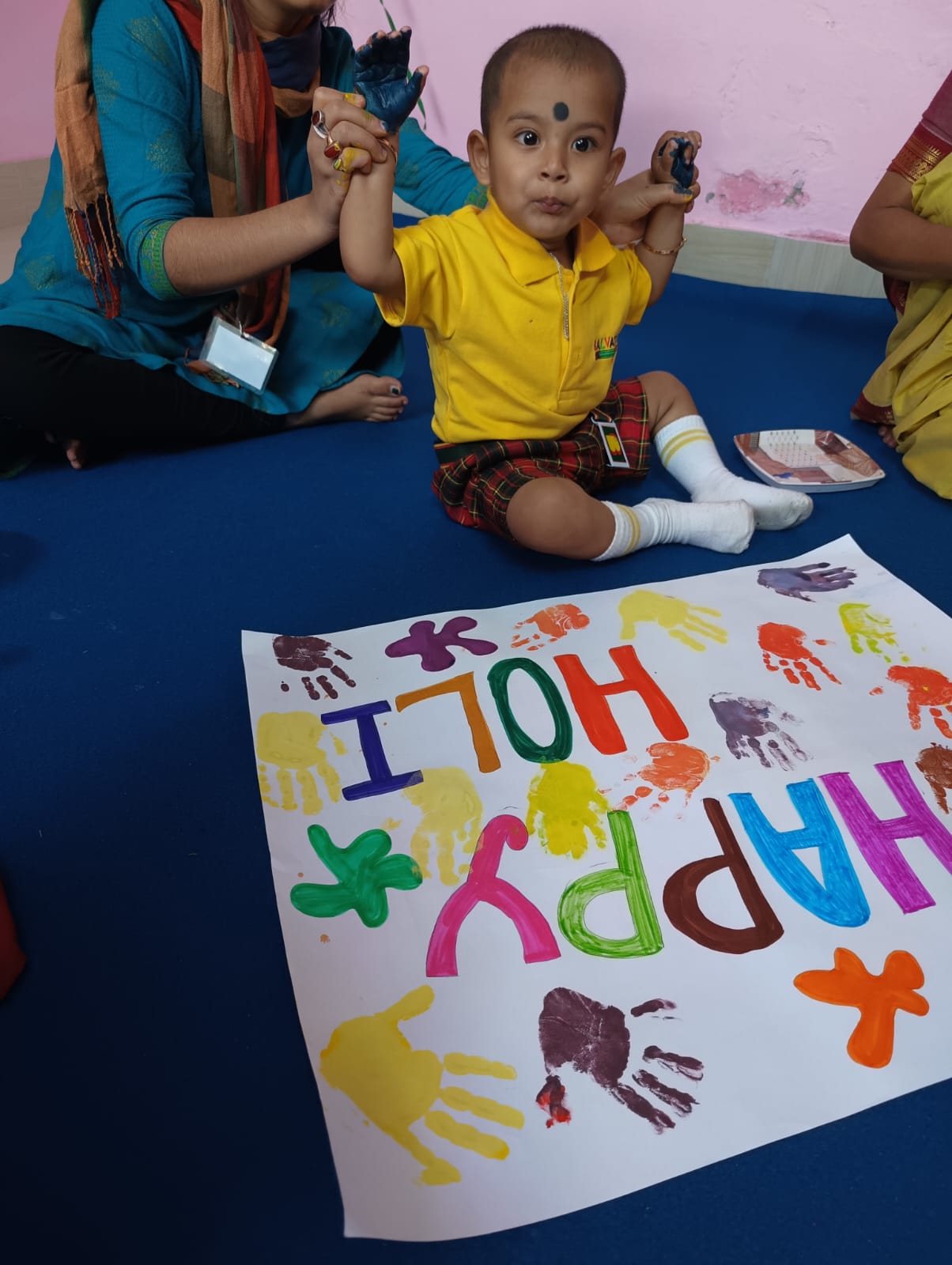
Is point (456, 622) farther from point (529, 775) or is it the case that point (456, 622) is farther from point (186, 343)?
point (186, 343)

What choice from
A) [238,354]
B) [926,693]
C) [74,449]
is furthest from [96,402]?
[926,693]

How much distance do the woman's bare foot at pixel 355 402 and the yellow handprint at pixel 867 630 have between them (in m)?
0.66

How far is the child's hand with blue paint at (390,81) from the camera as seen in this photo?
78 centimetres

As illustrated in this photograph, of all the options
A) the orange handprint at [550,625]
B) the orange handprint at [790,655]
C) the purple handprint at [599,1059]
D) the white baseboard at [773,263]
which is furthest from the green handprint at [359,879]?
the white baseboard at [773,263]

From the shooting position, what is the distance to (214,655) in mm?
848

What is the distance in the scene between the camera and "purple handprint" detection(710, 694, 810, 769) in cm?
75

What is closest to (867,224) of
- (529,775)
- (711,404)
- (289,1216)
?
(711,404)

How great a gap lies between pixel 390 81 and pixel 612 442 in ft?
1.50

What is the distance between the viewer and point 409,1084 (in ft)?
1.74

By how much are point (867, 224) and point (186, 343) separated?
870mm

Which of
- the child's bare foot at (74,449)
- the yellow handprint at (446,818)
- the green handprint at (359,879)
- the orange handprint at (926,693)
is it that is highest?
the orange handprint at (926,693)

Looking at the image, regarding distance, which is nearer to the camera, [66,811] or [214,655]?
[66,811]

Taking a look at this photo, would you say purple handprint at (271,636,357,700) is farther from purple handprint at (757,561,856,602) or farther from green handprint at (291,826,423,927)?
purple handprint at (757,561,856,602)

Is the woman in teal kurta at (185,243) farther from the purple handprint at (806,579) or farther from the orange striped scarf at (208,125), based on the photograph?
the purple handprint at (806,579)
